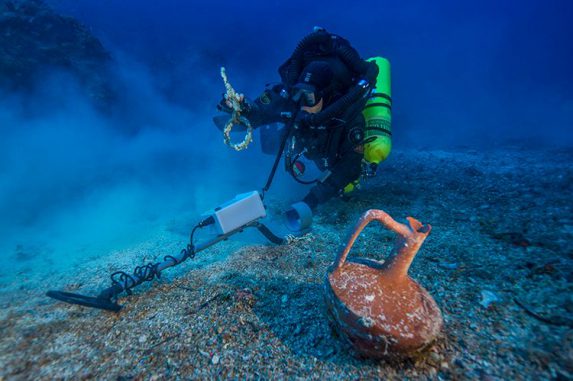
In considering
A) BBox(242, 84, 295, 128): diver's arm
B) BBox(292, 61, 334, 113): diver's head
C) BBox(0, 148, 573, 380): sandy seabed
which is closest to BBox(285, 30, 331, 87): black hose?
BBox(242, 84, 295, 128): diver's arm

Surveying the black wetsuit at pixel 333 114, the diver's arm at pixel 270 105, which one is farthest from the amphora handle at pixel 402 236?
the diver's arm at pixel 270 105

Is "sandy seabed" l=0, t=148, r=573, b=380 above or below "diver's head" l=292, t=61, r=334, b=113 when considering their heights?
below

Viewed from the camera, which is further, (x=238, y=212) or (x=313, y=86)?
(x=313, y=86)

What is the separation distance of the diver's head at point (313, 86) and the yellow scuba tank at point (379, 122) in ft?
4.22

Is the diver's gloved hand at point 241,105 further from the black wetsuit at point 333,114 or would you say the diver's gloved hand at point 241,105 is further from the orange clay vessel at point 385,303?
the orange clay vessel at point 385,303

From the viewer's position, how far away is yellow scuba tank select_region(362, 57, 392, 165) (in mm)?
5066

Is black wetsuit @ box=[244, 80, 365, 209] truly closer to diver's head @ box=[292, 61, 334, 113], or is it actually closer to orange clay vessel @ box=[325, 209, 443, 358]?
diver's head @ box=[292, 61, 334, 113]

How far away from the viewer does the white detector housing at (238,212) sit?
3.21 meters

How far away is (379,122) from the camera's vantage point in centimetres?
538

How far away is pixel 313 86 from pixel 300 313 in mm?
3914

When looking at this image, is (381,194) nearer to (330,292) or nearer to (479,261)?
(479,261)

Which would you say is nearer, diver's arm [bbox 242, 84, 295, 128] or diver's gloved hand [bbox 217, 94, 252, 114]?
diver's gloved hand [bbox 217, 94, 252, 114]

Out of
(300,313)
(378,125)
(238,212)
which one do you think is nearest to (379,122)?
(378,125)

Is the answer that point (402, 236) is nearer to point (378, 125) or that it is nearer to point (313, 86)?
point (313, 86)
